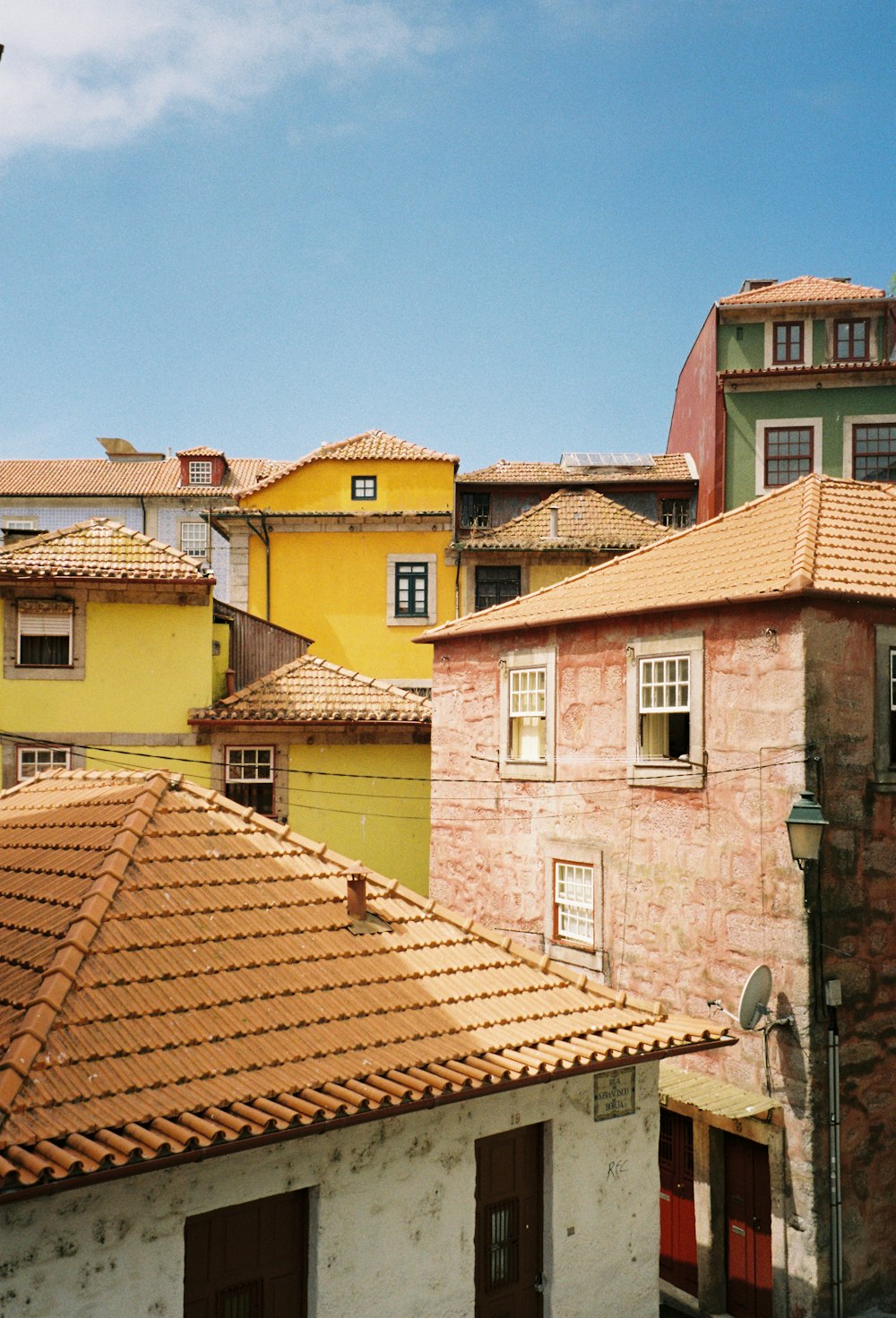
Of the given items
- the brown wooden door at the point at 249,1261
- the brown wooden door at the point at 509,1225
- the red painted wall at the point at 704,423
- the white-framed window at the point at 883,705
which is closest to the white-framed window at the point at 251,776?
the white-framed window at the point at 883,705

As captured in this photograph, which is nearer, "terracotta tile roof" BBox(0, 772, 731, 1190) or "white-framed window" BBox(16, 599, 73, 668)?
"terracotta tile roof" BBox(0, 772, 731, 1190)

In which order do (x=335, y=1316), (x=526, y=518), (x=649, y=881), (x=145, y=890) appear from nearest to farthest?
(x=335, y=1316)
(x=145, y=890)
(x=649, y=881)
(x=526, y=518)

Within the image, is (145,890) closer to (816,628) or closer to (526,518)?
(816,628)

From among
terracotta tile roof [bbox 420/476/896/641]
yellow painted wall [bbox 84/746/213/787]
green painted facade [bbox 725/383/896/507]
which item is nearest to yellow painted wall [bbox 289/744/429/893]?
yellow painted wall [bbox 84/746/213/787]

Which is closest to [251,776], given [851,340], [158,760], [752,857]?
[158,760]

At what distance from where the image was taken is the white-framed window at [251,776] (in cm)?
Answer: 1902

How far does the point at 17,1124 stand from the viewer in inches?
233

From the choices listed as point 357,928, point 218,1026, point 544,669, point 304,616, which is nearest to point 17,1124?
point 218,1026

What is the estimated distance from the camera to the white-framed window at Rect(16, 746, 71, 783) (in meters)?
18.5

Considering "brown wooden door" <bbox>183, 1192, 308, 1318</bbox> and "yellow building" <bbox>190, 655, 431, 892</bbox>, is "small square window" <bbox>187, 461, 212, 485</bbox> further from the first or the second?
"brown wooden door" <bbox>183, 1192, 308, 1318</bbox>

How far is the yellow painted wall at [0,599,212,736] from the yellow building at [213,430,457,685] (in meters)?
7.62

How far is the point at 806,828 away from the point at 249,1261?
281 inches

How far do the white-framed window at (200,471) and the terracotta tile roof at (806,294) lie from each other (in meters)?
21.1

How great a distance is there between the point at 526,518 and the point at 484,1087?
20.4 metres
